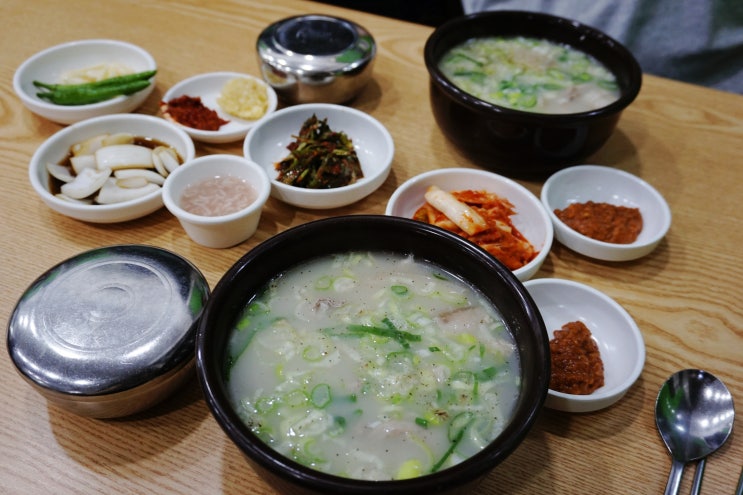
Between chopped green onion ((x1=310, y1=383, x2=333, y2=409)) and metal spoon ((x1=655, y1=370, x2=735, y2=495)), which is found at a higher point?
chopped green onion ((x1=310, y1=383, x2=333, y2=409))

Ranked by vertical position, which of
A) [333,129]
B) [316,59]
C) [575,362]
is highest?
[316,59]

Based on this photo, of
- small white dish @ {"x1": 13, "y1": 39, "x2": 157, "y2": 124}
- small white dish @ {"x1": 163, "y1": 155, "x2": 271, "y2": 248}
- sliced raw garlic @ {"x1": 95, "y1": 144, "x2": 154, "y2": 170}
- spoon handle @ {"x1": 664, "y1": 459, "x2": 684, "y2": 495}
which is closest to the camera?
spoon handle @ {"x1": 664, "y1": 459, "x2": 684, "y2": 495}

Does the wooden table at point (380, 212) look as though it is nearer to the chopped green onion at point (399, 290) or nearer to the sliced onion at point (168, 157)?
the sliced onion at point (168, 157)

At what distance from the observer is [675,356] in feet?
5.69

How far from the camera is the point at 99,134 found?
7.41 ft

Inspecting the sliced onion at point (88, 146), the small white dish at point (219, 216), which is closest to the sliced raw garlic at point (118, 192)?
the small white dish at point (219, 216)

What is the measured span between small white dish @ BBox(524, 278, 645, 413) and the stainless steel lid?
3.27 feet

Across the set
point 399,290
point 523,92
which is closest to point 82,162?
point 399,290

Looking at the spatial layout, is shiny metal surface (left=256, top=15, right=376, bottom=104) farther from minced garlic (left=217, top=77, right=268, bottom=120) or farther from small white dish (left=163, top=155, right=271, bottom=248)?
small white dish (left=163, top=155, right=271, bottom=248)

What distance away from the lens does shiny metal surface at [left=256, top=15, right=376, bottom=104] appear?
8.01ft

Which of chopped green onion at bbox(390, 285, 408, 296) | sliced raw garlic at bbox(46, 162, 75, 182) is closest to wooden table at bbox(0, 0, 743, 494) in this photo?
sliced raw garlic at bbox(46, 162, 75, 182)

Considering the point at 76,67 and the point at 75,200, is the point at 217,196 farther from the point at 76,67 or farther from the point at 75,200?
the point at 76,67

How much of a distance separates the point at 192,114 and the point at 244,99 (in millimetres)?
233

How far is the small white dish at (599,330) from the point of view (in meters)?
1.50
